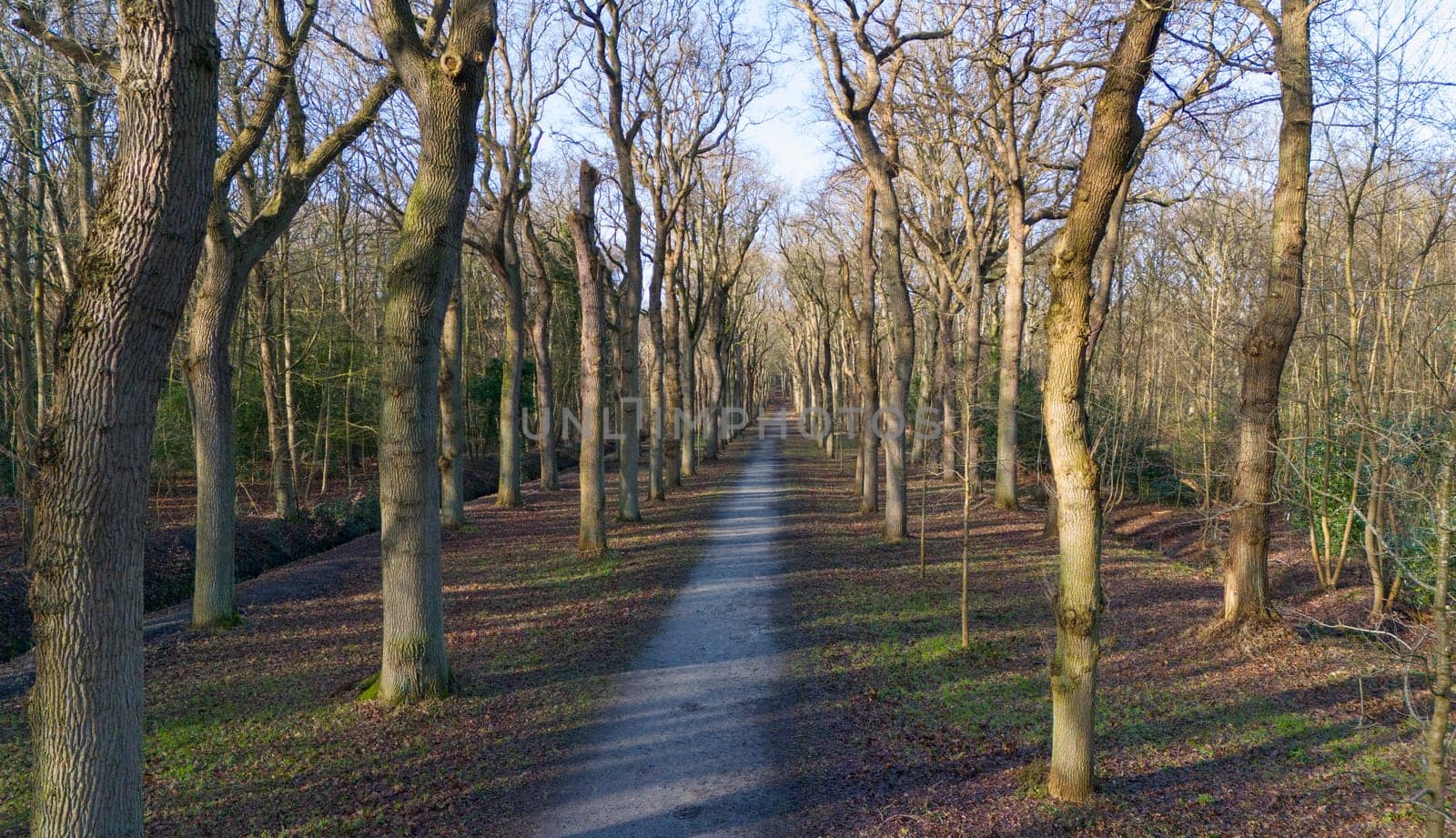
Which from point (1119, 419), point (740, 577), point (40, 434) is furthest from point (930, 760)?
point (1119, 419)

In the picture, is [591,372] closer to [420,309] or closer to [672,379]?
[420,309]

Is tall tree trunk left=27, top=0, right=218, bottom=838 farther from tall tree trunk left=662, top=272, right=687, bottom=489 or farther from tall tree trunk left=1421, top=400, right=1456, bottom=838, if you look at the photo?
tall tree trunk left=662, top=272, right=687, bottom=489

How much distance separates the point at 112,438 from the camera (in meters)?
3.52

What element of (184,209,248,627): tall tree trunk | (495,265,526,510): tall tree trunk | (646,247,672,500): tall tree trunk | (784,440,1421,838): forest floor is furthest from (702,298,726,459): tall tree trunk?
(184,209,248,627): tall tree trunk

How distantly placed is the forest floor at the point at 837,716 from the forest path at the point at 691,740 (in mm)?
78

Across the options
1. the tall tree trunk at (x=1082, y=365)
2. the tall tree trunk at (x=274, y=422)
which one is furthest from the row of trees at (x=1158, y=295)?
the tall tree trunk at (x=274, y=422)

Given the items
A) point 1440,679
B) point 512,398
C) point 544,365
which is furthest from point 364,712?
point 544,365

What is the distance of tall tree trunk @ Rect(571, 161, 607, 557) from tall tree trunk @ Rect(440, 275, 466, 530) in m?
2.64

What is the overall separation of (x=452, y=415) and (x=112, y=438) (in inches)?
436

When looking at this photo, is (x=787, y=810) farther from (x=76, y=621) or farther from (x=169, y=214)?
(x=169, y=214)

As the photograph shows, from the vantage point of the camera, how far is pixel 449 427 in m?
14.5

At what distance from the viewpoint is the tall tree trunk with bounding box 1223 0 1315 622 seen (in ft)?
24.7

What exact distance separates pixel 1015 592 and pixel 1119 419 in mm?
7043

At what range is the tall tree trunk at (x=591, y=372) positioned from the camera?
41.1 ft
